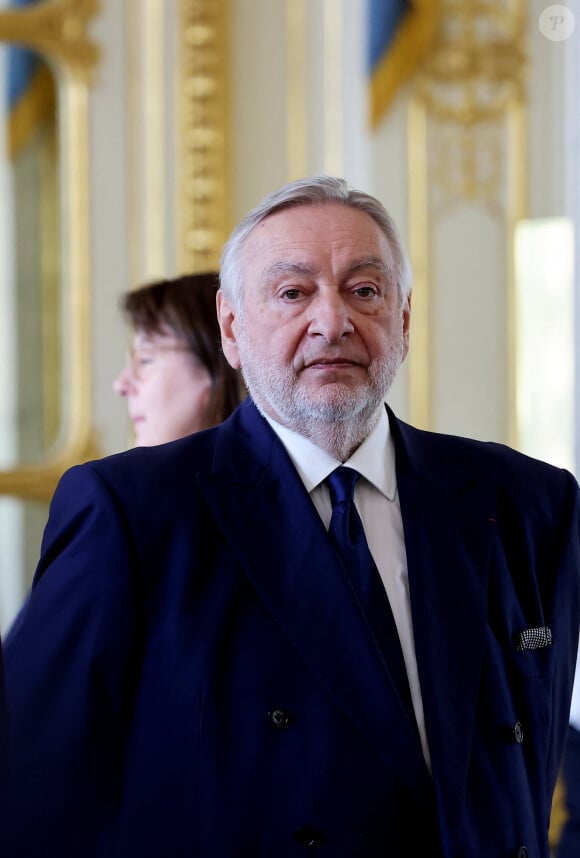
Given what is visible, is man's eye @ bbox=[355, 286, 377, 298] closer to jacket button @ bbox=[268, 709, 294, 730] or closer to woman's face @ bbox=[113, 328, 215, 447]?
jacket button @ bbox=[268, 709, 294, 730]

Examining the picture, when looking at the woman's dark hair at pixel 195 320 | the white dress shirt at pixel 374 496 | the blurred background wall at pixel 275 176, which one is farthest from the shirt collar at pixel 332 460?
the blurred background wall at pixel 275 176

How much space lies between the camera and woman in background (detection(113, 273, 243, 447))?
2.59m

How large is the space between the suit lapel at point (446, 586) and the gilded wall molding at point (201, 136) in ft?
9.38

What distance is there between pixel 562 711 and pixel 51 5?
3674 mm

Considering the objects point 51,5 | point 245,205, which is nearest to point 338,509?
point 245,205

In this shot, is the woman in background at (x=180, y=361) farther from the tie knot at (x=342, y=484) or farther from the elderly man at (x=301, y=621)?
the tie knot at (x=342, y=484)

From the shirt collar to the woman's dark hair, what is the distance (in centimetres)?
68

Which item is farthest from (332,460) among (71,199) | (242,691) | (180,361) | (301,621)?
(71,199)

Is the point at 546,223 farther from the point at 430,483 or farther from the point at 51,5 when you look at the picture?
the point at 430,483

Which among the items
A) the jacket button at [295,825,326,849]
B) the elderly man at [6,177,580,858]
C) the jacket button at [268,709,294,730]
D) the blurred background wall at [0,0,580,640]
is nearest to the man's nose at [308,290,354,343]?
the elderly man at [6,177,580,858]

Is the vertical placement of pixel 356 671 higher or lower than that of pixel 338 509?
lower

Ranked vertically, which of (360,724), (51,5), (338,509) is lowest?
(360,724)

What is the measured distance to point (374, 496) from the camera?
1.88 metres

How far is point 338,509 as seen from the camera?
182cm
